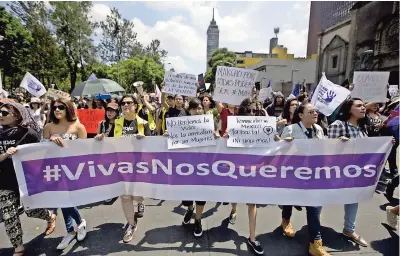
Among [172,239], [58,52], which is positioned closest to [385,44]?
[172,239]

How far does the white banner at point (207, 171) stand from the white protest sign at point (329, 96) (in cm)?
107

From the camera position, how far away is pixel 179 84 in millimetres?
5016

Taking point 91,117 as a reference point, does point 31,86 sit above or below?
above

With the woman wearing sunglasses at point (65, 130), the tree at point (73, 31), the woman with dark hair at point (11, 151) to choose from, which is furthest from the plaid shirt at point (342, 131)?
the tree at point (73, 31)

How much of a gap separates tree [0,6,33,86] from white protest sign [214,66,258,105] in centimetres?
2873

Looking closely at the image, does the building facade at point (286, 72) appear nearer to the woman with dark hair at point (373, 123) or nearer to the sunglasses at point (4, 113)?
the woman with dark hair at point (373, 123)

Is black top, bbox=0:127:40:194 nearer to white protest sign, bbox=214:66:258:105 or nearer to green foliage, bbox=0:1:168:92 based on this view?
white protest sign, bbox=214:66:258:105

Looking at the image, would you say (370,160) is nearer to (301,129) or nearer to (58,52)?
(301,129)

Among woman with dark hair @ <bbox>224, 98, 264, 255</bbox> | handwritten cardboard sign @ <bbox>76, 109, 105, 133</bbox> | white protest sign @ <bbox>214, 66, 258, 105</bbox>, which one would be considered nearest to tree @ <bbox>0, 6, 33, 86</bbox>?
handwritten cardboard sign @ <bbox>76, 109, 105, 133</bbox>

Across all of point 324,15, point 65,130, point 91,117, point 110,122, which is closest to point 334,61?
point 324,15

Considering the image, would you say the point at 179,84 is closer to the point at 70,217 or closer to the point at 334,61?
the point at 70,217

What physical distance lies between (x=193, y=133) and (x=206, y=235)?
1375mm

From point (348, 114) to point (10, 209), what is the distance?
12.9ft

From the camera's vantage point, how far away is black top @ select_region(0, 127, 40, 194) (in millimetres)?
2684
